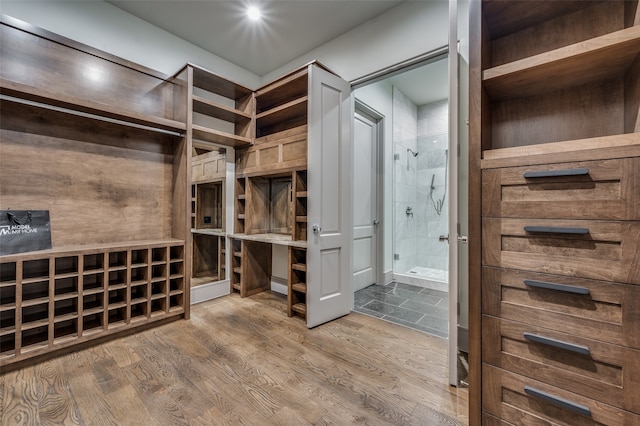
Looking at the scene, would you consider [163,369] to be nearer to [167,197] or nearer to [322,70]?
[167,197]

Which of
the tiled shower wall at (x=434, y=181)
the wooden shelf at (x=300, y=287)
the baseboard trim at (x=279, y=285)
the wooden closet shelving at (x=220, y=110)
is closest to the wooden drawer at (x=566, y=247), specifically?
the wooden shelf at (x=300, y=287)

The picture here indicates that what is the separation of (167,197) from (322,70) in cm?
197

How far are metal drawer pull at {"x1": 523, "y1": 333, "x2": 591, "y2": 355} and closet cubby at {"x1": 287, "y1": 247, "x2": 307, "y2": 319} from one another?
1.82 metres

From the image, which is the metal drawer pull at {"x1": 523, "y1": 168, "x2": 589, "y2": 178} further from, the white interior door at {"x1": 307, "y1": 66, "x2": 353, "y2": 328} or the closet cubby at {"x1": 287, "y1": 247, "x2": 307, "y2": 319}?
the closet cubby at {"x1": 287, "y1": 247, "x2": 307, "y2": 319}

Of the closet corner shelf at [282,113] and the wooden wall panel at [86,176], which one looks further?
the closet corner shelf at [282,113]

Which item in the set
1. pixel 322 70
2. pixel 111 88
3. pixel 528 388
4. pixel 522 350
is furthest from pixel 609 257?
Answer: pixel 111 88

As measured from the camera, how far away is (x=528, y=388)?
111 centimetres

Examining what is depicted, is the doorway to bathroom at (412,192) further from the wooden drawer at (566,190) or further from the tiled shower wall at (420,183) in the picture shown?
the wooden drawer at (566,190)

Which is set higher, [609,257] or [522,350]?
[609,257]

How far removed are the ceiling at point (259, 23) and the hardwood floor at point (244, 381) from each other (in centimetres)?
290

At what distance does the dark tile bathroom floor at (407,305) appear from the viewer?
2553 millimetres

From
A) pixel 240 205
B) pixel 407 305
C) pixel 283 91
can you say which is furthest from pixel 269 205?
pixel 407 305

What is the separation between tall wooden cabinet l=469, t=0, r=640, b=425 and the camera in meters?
0.96

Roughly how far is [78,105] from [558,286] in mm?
3078
